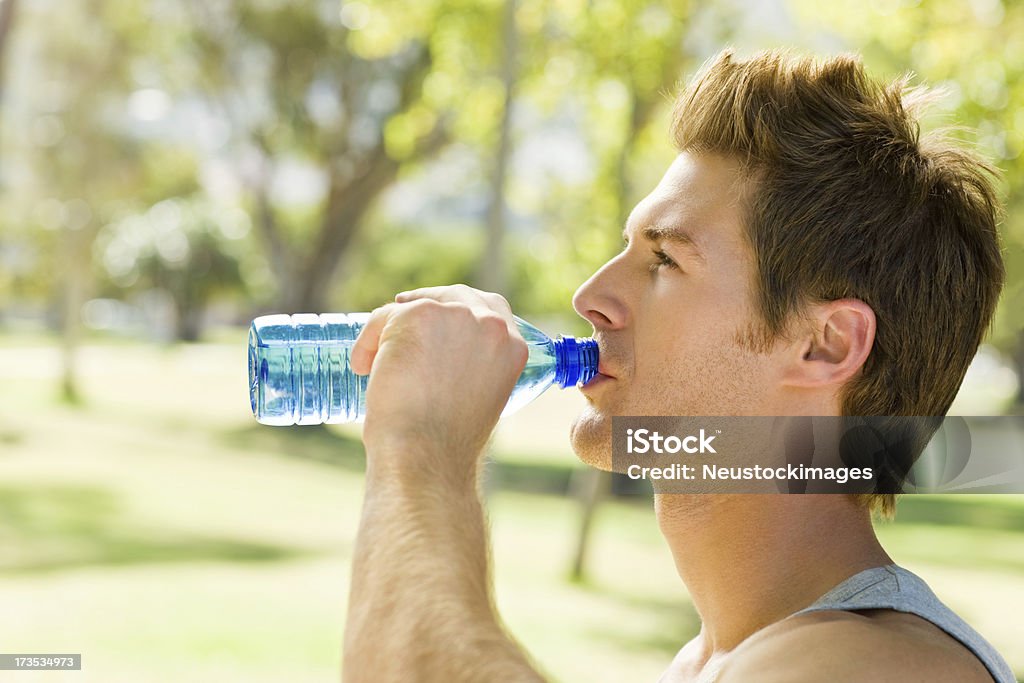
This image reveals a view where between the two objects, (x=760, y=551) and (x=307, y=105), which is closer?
(x=760, y=551)

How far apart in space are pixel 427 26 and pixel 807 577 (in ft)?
23.4

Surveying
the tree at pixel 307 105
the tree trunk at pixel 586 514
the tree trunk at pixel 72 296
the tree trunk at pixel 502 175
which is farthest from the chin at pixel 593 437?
the tree trunk at pixel 72 296

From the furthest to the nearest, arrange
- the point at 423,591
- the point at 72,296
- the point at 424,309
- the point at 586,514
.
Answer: the point at 72,296
the point at 586,514
the point at 424,309
the point at 423,591

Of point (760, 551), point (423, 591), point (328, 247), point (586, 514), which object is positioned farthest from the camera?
point (328, 247)

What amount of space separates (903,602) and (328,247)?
51.2ft

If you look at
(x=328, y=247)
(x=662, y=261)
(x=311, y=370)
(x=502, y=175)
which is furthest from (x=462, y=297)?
(x=328, y=247)

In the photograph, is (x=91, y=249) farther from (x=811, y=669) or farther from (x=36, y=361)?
(x=811, y=669)

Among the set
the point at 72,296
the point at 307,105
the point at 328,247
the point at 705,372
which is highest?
the point at 307,105

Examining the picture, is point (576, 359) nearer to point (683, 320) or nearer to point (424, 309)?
point (683, 320)

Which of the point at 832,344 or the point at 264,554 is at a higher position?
the point at 832,344

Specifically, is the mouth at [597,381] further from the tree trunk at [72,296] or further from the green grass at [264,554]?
the tree trunk at [72,296]

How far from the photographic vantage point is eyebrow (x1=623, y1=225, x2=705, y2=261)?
4.06ft

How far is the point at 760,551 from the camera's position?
120 cm

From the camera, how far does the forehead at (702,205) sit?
4.06ft
